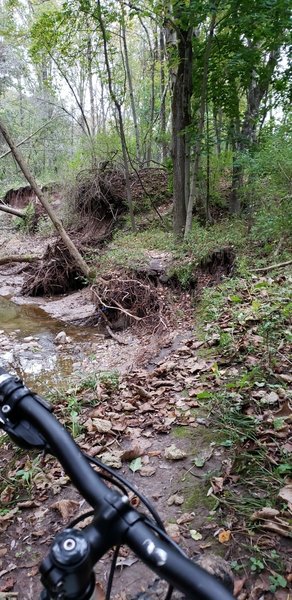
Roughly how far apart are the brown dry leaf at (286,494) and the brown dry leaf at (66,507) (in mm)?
1365

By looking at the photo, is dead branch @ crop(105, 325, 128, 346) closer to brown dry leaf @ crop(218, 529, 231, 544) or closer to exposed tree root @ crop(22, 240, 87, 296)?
exposed tree root @ crop(22, 240, 87, 296)

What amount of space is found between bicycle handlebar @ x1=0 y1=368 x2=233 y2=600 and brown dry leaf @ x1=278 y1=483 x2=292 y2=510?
1617mm

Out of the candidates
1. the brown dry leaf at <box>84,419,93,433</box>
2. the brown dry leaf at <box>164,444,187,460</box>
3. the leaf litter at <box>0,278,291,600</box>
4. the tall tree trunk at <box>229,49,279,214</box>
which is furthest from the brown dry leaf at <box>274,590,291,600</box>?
the tall tree trunk at <box>229,49,279,214</box>

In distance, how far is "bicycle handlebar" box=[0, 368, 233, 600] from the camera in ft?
2.12

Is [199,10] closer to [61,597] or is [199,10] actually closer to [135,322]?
[135,322]

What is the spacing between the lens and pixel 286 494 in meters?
2.07

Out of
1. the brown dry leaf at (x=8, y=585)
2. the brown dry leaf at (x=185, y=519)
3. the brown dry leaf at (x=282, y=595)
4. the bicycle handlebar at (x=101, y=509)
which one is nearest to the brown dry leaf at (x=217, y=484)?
the brown dry leaf at (x=185, y=519)

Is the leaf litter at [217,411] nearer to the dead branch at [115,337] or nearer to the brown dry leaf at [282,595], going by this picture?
the brown dry leaf at [282,595]

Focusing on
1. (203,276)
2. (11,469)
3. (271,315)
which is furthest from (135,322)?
(11,469)

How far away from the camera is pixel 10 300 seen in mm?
9547

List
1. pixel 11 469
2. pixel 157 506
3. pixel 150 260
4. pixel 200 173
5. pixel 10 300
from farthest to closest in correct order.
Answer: pixel 200 173 → pixel 10 300 → pixel 150 260 → pixel 11 469 → pixel 157 506

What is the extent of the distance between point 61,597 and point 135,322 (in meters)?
6.15

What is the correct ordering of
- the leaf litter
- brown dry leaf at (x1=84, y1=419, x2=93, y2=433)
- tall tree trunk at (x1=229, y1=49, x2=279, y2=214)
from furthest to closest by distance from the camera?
tall tree trunk at (x1=229, y1=49, x2=279, y2=214) < brown dry leaf at (x1=84, y1=419, x2=93, y2=433) < the leaf litter

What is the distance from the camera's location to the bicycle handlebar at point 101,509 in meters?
0.65
